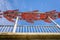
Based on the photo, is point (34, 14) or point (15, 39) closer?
point (15, 39)

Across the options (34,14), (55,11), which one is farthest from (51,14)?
(34,14)

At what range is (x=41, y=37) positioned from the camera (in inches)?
271

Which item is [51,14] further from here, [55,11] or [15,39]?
[15,39]

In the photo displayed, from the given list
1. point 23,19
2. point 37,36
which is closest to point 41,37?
point 37,36

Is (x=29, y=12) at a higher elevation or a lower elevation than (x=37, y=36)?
higher

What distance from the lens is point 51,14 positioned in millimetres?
12383

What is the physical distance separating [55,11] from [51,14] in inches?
15.2

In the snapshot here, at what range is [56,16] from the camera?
40.7 feet

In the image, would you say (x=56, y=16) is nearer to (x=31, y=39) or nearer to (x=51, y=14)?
(x=51, y=14)

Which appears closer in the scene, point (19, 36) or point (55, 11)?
point (19, 36)

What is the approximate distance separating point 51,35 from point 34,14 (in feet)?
18.1

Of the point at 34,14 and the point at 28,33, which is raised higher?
the point at 34,14

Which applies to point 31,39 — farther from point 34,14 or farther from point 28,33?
point 34,14

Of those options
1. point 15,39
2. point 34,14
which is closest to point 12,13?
point 34,14
